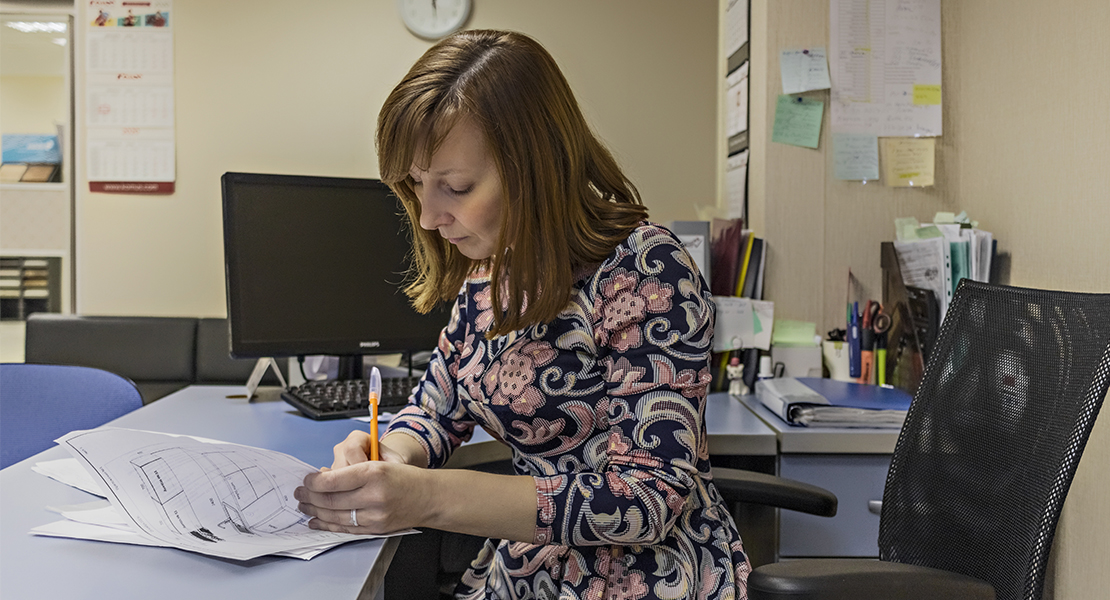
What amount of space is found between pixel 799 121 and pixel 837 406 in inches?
29.9

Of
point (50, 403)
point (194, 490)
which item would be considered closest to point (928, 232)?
point (194, 490)

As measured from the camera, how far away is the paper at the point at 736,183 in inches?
84.4

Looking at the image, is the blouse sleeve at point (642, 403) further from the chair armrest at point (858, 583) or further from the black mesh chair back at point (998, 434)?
the black mesh chair back at point (998, 434)

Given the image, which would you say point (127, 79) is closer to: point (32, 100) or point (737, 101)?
point (32, 100)

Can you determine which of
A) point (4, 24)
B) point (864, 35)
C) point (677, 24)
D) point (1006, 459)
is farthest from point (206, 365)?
point (1006, 459)

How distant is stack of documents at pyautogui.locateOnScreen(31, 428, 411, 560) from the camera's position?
0.81 m

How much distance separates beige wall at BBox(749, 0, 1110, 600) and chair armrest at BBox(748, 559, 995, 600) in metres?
0.61

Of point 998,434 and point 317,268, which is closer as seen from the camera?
point 998,434

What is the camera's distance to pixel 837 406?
1489 mm

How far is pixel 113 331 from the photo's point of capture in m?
2.96

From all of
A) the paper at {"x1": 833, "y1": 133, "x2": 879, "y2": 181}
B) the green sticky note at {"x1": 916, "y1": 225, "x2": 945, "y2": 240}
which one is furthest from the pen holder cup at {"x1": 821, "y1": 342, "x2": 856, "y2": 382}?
the paper at {"x1": 833, "y1": 133, "x2": 879, "y2": 181}

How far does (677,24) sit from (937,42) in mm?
1511

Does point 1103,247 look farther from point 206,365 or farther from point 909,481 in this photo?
point 206,365

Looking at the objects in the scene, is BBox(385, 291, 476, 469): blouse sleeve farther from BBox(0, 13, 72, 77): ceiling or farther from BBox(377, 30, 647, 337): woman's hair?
BBox(0, 13, 72, 77): ceiling
